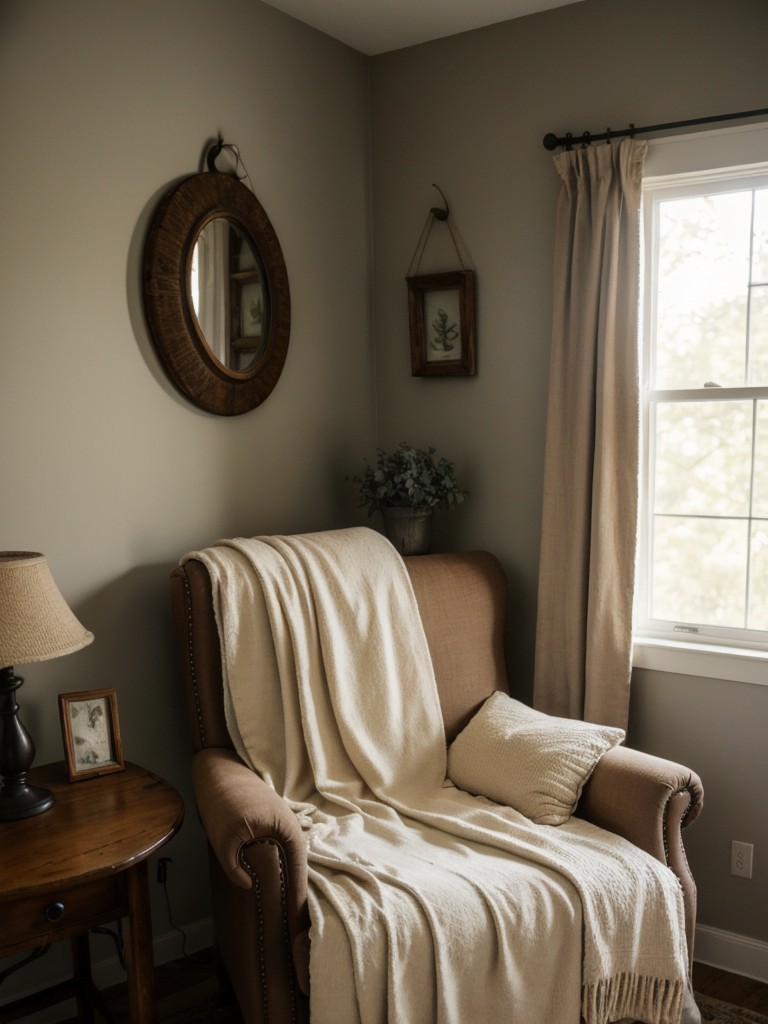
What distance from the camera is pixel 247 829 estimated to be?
5.83ft

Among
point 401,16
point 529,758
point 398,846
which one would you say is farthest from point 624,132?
point 398,846

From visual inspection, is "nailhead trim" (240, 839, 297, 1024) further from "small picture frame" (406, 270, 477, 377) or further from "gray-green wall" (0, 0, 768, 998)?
"small picture frame" (406, 270, 477, 377)

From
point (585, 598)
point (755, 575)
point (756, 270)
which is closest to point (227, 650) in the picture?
point (585, 598)

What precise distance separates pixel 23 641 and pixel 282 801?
638 mm

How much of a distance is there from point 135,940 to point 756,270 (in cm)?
231

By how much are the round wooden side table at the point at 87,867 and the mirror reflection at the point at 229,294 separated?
123 cm

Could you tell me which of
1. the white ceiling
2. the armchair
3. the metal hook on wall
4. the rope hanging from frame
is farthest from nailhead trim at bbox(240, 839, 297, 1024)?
the white ceiling

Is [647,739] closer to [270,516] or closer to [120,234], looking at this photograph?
[270,516]

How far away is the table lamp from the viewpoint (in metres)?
1.79

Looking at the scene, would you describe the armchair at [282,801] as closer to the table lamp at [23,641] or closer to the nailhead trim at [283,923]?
the nailhead trim at [283,923]

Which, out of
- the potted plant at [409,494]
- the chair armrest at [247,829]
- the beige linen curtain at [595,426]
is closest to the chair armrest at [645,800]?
the beige linen curtain at [595,426]

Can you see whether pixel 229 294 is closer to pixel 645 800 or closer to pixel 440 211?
pixel 440 211

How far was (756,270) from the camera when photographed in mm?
2543

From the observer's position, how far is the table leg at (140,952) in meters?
1.82
